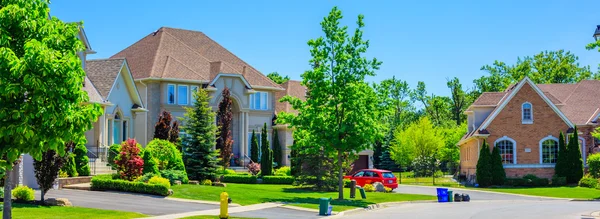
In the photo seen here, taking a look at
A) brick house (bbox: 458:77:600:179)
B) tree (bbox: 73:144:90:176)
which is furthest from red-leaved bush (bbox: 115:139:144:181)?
brick house (bbox: 458:77:600:179)

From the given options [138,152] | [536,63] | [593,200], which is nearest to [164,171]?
[138,152]

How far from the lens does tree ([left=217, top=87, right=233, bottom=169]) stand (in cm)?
5031

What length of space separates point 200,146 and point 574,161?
27995 millimetres

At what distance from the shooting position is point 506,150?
56.7m

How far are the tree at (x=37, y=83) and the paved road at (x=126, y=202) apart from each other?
975 cm

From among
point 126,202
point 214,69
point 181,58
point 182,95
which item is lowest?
point 126,202

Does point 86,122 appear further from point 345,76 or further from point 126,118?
point 126,118

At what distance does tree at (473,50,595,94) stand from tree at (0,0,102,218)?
82.6 meters

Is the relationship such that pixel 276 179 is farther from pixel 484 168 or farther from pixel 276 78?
pixel 276 78

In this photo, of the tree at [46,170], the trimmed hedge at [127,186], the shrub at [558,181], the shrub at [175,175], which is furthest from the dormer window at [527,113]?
the tree at [46,170]

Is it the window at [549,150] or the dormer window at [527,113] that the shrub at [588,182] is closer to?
the window at [549,150]

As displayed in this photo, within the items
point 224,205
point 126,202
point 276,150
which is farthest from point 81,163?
point 276,150

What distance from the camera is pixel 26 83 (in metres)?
15.2

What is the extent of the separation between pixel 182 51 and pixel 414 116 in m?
60.4
